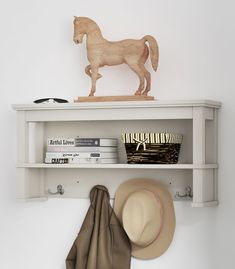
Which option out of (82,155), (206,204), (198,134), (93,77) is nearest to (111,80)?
(93,77)

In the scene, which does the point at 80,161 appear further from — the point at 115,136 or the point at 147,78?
the point at 147,78

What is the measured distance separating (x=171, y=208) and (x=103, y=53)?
24.5 inches

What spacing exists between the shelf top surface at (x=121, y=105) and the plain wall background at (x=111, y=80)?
0.17m

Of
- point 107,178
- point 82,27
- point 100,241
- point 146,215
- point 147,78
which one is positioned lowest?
point 100,241

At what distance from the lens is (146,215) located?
2102 millimetres

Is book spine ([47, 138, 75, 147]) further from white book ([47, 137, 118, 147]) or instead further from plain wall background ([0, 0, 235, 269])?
plain wall background ([0, 0, 235, 269])

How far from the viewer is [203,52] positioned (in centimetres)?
214

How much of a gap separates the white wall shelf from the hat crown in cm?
9

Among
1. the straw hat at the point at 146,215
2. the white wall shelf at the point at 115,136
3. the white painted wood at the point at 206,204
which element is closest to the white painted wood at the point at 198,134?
the white wall shelf at the point at 115,136

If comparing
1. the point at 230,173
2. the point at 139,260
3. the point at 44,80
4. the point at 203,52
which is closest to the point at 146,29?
the point at 203,52

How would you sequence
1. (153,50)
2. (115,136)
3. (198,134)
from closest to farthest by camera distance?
(198,134), (153,50), (115,136)

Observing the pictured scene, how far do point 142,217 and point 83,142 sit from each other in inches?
13.7

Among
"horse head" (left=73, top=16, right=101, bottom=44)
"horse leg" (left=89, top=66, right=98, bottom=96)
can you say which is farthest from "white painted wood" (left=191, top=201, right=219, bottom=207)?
"horse head" (left=73, top=16, right=101, bottom=44)

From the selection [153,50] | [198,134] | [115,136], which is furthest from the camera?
[115,136]
